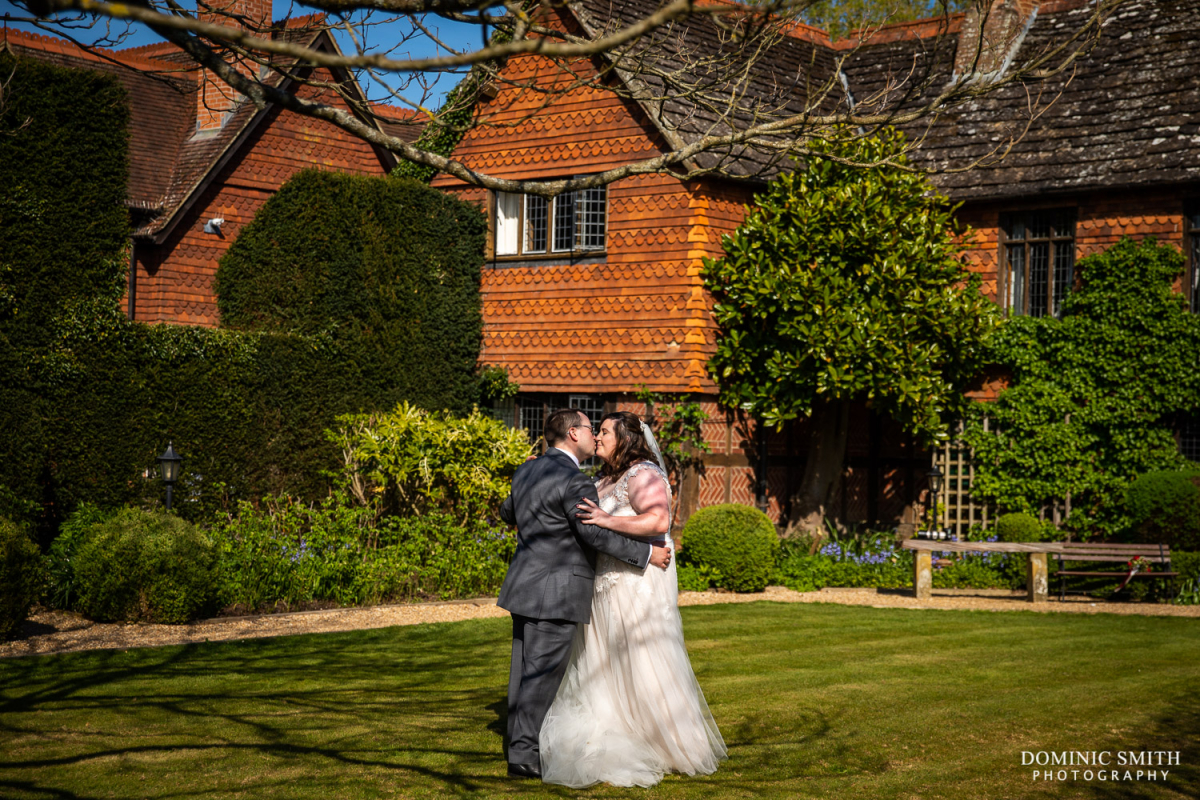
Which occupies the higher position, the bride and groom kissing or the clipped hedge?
the clipped hedge

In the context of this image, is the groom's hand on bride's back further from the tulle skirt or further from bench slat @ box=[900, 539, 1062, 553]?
bench slat @ box=[900, 539, 1062, 553]

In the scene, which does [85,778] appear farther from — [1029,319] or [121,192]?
[1029,319]

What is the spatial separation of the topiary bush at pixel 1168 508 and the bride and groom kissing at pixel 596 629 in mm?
10547

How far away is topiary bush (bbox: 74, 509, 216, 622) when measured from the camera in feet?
36.0

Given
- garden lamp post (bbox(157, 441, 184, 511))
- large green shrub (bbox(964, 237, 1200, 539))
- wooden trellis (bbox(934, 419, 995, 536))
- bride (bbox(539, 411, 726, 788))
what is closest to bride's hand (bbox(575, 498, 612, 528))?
bride (bbox(539, 411, 726, 788))

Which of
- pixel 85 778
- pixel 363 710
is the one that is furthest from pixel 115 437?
pixel 85 778

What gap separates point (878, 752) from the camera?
695 cm

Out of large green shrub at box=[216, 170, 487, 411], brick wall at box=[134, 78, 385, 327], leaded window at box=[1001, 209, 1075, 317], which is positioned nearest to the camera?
large green shrub at box=[216, 170, 487, 411]

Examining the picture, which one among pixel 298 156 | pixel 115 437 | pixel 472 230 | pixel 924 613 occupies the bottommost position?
pixel 924 613

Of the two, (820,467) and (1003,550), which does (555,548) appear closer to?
(1003,550)

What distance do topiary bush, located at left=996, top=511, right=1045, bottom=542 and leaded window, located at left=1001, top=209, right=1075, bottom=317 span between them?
319 cm

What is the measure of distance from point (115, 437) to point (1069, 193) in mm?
13379

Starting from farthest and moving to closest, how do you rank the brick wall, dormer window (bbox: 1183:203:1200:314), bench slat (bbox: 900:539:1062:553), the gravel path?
1. the brick wall
2. dormer window (bbox: 1183:203:1200:314)
3. bench slat (bbox: 900:539:1062:553)
4. the gravel path

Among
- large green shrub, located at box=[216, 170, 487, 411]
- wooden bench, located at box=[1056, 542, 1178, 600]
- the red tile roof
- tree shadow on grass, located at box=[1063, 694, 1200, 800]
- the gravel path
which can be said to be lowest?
the gravel path
